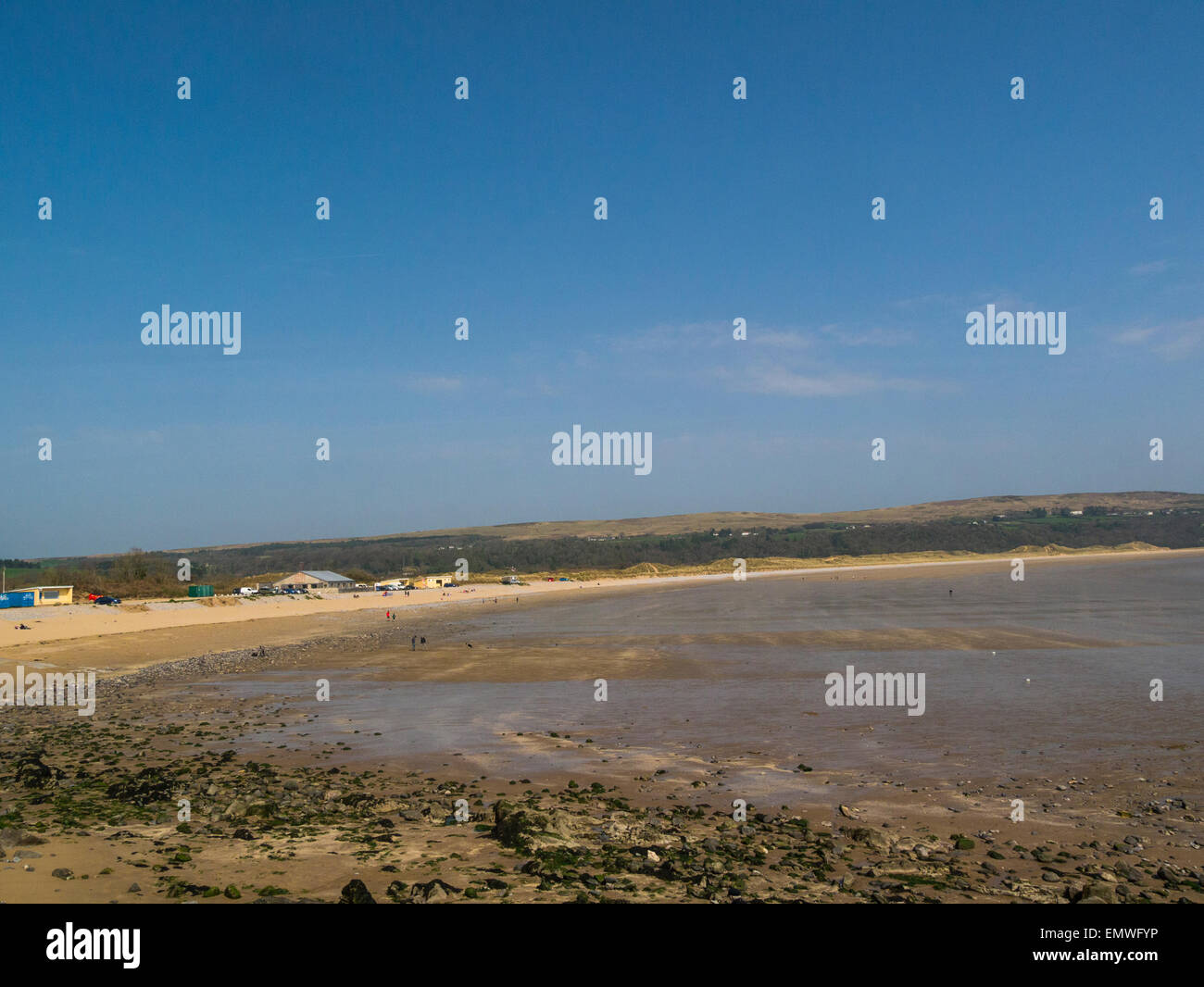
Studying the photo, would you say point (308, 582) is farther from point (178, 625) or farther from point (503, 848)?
point (503, 848)

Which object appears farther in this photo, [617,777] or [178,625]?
[178,625]

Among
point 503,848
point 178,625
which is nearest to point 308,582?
point 178,625

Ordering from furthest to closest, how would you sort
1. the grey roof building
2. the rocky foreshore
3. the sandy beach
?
the grey roof building → the sandy beach → the rocky foreshore

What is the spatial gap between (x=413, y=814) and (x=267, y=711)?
36.9ft

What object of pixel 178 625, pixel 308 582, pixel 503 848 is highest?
pixel 503 848

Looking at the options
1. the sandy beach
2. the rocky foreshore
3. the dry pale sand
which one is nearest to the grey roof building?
the dry pale sand

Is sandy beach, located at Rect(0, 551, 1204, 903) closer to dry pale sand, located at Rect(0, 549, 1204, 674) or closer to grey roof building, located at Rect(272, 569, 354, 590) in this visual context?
dry pale sand, located at Rect(0, 549, 1204, 674)

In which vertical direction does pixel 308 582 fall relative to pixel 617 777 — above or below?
below

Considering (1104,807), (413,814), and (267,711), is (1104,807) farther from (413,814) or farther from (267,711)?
(267,711)

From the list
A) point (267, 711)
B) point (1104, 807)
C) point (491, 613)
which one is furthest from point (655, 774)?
point (491, 613)

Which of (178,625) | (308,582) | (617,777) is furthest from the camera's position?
(308,582)

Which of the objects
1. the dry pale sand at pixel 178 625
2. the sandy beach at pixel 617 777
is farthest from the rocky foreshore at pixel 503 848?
the dry pale sand at pixel 178 625

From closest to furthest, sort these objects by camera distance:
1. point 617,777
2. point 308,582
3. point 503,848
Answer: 1. point 503,848
2. point 617,777
3. point 308,582
